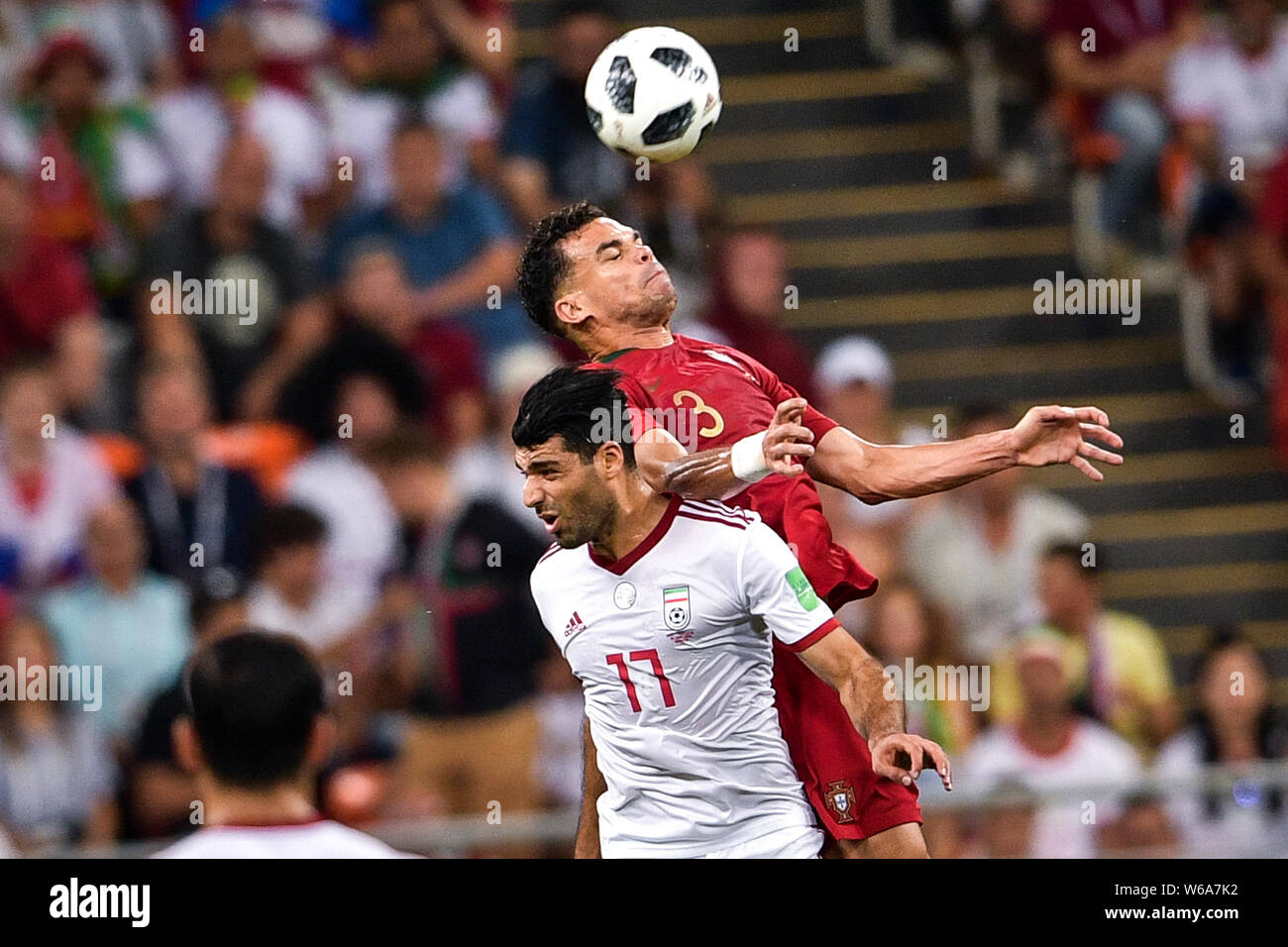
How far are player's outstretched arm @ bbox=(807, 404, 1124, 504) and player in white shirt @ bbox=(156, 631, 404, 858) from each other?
1890 millimetres

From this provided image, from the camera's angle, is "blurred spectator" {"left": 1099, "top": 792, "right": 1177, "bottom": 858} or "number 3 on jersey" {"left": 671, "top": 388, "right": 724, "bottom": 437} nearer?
"number 3 on jersey" {"left": 671, "top": 388, "right": 724, "bottom": 437}

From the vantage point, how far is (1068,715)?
844 centimetres

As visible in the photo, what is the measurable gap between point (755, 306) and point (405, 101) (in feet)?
6.38

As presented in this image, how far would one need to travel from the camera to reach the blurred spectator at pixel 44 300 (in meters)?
9.21

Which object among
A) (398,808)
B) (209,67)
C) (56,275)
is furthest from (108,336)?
(398,808)

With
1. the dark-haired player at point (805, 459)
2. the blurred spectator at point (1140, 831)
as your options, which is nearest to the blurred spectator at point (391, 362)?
the blurred spectator at point (1140, 831)

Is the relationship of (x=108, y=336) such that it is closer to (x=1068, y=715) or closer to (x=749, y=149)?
(x=749, y=149)

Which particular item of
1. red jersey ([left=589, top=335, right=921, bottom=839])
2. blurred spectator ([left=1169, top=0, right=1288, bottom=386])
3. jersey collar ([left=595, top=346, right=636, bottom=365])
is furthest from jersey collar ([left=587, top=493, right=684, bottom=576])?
blurred spectator ([left=1169, top=0, right=1288, bottom=386])

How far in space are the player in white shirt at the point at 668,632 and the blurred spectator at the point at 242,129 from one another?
481 cm

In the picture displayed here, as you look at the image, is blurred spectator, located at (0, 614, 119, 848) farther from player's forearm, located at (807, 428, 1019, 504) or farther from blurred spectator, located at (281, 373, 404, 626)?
player's forearm, located at (807, 428, 1019, 504)

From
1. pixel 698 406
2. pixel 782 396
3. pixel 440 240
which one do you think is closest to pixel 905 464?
pixel 782 396

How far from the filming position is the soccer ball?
587cm

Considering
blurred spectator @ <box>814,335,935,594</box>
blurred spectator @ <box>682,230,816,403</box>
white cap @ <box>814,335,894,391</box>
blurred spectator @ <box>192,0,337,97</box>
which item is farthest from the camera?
blurred spectator @ <box>192,0,337,97</box>

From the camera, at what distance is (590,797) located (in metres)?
5.68
